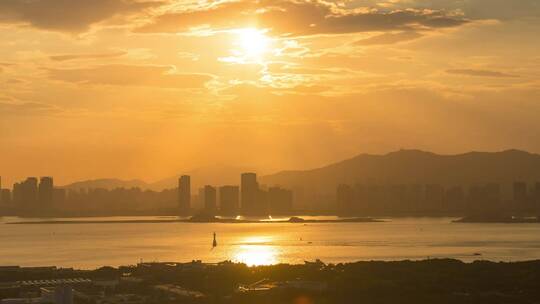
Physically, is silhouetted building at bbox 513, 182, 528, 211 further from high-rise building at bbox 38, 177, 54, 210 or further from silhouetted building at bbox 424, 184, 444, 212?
high-rise building at bbox 38, 177, 54, 210

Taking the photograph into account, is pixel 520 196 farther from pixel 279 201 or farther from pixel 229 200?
pixel 229 200

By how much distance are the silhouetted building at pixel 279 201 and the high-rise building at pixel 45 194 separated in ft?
116

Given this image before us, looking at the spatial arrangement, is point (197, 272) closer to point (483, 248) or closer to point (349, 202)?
point (483, 248)

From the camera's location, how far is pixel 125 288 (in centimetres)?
3089

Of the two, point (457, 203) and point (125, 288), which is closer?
point (125, 288)

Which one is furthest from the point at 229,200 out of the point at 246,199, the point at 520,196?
the point at 520,196

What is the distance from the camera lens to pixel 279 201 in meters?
142

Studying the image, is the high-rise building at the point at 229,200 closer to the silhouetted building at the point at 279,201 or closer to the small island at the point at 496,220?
the silhouetted building at the point at 279,201

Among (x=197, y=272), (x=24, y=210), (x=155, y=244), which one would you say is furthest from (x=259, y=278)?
(x=24, y=210)

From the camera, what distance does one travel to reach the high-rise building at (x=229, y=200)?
144 m

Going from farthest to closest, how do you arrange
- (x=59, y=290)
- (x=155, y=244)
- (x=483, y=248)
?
(x=155, y=244)
(x=483, y=248)
(x=59, y=290)

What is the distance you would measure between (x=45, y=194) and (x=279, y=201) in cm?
3808

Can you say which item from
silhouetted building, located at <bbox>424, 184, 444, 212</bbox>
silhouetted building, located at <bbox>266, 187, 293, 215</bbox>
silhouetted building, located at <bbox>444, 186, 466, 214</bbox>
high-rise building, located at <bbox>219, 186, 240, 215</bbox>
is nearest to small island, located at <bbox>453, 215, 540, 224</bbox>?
silhouetted building, located at <bbox>444, 186, 466, 214</bbox>

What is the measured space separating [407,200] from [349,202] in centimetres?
931
